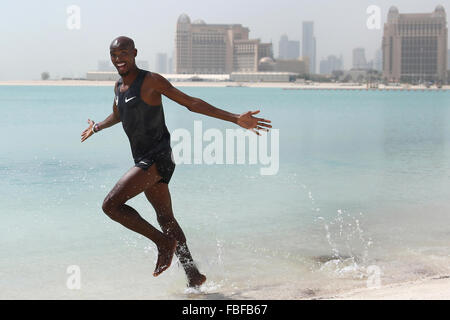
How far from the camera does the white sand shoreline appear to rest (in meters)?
6.01

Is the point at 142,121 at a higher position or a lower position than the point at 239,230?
higher

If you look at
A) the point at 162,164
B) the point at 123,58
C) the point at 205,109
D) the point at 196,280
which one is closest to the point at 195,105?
the point at 205,109

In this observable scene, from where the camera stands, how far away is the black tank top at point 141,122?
18.5 feet

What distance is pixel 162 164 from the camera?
18.9ft

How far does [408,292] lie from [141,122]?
3.02 m

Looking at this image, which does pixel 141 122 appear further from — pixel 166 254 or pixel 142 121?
pixel 166 254

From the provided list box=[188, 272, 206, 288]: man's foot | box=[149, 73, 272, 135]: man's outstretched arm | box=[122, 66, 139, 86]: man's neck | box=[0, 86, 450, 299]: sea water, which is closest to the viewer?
box=[149, 73, 272, 135]: man's outstretched arm

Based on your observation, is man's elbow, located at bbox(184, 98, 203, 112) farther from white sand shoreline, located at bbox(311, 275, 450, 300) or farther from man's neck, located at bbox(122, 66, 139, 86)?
white sand shoreline, located at bbox(311, 275, 450, 300)

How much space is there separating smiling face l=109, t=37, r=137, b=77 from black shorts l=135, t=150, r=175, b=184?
0.76 meters

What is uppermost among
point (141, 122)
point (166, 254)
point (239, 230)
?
point (141, 122)

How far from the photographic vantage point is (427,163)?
20.8 meters

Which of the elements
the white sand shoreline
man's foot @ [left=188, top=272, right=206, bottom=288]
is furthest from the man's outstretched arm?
the white sand shoreline

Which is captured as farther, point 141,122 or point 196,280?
point 196,280

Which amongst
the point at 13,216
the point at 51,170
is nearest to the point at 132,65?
the point at 13,216
